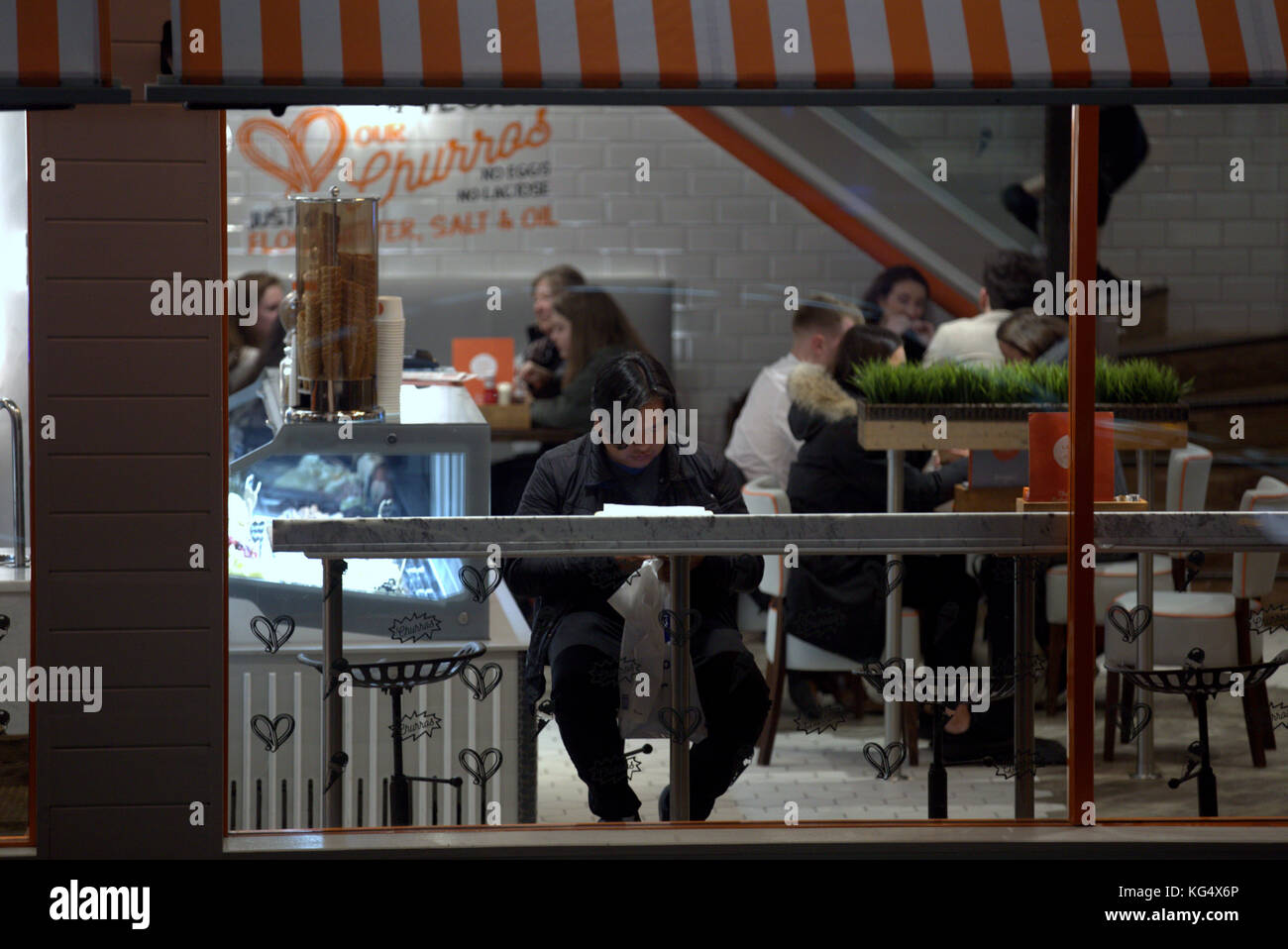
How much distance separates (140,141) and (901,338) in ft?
6.68

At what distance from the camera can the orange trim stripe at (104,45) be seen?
345cm

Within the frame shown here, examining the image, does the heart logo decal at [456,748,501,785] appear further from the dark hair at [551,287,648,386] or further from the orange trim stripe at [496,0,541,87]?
the orange trim stripe at [496,0,541,87]

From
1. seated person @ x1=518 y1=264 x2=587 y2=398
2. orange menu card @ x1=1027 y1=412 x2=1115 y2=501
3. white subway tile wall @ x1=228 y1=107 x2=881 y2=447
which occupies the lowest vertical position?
orange menu card @ x1=1027 y1=412 x2=1115 y2=501

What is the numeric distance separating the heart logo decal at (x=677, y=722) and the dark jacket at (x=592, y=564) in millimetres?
159

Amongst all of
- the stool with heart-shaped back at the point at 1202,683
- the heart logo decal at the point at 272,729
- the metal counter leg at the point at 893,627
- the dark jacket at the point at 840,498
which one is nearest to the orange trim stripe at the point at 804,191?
the dark jacket at the point at 840,498

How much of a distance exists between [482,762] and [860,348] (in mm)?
1481

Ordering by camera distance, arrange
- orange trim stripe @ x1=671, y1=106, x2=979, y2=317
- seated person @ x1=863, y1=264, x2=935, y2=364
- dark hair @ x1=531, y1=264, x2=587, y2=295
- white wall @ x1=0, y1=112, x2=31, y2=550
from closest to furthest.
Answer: white wall @ x1=0, y1=112, x2=31, y2=550, seated person @ x1=863, y1=264, x2=935, y2=364, dark hair @ x1=531, y1=264, x2=587, y2=295, orange trim stripe @ x1=671, y1=106, x2=979, y2=317

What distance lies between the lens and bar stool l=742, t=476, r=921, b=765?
3904mm

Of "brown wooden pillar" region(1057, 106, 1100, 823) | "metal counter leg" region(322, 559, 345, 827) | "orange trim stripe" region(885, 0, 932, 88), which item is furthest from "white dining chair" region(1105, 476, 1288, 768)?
"metal counter leg" region(322, 559, 345, 827)

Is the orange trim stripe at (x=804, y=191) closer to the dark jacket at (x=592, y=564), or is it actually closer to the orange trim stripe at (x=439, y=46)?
the dark jacket at (x=592, y=564)

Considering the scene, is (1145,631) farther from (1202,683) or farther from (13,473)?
(13,473)

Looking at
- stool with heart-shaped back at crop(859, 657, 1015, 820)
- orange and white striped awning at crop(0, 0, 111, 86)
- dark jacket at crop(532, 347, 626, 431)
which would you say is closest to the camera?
orange and white striped awning at crop(0, 0, 111, 86)

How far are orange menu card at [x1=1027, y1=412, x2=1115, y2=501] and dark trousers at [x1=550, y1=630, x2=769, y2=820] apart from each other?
34.2 inches

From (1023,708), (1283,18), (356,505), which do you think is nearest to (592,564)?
(356,505)
